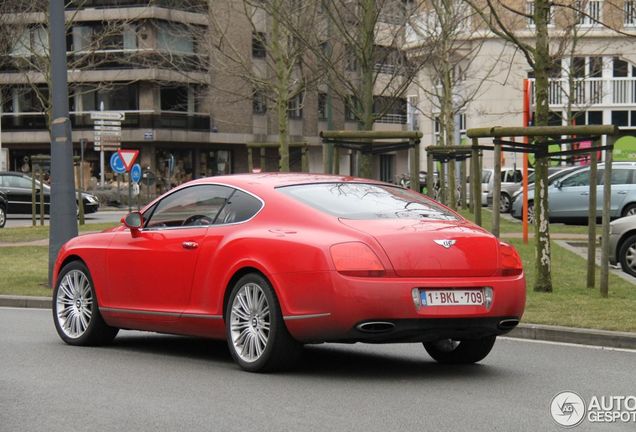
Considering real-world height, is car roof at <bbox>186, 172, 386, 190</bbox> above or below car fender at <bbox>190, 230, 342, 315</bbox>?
above

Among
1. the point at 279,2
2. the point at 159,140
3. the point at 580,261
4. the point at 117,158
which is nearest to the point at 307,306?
the point at 580,261

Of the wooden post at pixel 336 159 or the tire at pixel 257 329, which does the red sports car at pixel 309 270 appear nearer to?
the tire at pixel 257 329

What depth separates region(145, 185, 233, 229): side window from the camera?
34.2ft

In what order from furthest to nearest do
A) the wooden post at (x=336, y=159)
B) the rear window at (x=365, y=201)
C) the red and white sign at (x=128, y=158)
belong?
1. the red and white sign at (x=128, y=158)
2. the wooden post at (x=336, y=159)
3. the rear window at (x=365, y=201)

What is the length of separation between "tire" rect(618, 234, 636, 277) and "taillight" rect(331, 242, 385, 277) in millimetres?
10957

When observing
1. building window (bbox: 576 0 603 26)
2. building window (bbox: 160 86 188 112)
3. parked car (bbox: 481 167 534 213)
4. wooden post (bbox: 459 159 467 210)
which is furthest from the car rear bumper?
building window (bbox: 160 86 188 112)

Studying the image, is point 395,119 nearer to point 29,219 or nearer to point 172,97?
point 172,97

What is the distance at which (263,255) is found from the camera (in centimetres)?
946

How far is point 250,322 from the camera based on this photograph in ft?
31.2

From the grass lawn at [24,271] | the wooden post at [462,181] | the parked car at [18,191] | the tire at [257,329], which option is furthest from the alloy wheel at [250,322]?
the parked car at [18,191]

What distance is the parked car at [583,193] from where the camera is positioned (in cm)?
3238

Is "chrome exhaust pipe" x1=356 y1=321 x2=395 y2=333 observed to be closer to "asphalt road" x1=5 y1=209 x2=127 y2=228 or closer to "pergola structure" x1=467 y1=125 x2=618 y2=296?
"pergola structure" x1=467 y1=125 x2=618 y2=296

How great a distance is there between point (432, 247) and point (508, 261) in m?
0.69
